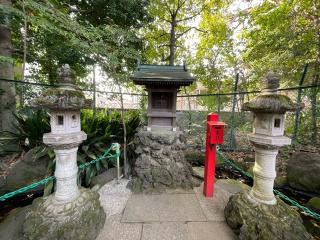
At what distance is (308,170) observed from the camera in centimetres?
341

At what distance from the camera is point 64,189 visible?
2.09m

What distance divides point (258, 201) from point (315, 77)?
481 cm

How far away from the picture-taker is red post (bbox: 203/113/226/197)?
8.54 feet

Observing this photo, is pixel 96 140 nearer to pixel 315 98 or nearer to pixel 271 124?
pixel 271 124

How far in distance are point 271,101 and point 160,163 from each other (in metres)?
2.19

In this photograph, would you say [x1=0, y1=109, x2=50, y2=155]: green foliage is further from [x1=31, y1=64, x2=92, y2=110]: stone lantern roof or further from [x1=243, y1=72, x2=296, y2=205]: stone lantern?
[x1=243, y1=72, x2=296, y2=205]: stone lantern

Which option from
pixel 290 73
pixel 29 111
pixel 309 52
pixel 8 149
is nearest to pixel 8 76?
pixel 29 111

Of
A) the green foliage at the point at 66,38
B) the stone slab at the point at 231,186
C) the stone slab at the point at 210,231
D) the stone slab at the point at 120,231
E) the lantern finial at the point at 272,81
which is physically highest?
the green foliage at the point at 66,38

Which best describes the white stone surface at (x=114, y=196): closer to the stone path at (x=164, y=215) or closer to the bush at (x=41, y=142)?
the stone path at (x=164, y=215)

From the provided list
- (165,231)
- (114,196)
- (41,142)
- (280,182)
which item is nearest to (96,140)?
(41,142)

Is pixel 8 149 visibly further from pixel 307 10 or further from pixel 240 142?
pixel 307 10

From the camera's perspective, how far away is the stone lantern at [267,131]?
6.33 feet

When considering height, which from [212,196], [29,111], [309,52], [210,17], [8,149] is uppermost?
[210,17]

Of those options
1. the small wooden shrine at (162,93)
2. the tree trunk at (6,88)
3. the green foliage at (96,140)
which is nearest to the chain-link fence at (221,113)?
the tree trunk at (6,88)
